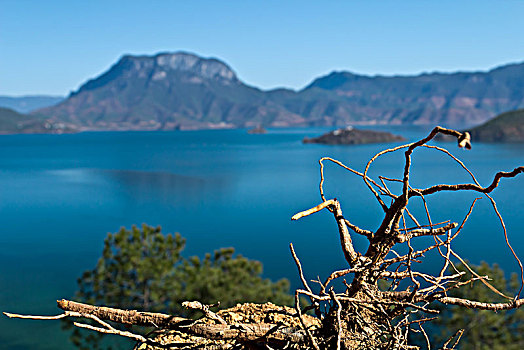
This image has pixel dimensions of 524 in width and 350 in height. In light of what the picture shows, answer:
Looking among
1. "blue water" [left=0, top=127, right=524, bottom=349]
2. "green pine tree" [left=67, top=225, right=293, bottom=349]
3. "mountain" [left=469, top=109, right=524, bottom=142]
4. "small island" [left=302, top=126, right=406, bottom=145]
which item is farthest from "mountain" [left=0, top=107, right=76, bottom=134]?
"green pine tree" [left=67, top=225, right=293, bottom=349]

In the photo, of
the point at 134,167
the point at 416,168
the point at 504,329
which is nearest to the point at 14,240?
the point at 504,329

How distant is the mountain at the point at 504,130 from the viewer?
90500 mm

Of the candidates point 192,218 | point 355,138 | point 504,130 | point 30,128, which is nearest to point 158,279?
point 192,218

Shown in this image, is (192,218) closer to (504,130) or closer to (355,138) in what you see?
(355,138)

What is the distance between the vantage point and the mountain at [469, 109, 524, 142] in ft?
297

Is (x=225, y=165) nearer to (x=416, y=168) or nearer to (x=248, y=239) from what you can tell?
(x=416, y=168)

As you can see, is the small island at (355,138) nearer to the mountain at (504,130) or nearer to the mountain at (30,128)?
the mountain at (504,130)

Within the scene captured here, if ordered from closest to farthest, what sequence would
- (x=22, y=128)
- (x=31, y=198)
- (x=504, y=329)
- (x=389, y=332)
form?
(x=389, y=332) → (x=504, y=329) → (x=31, y=198) → (x=22, y=128)

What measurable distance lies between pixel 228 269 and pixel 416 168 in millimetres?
45202

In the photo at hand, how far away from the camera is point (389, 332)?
189 centimetres

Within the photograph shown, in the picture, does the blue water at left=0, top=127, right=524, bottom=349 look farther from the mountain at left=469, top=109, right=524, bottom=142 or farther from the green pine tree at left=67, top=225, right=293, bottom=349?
the mountain at left=469, top=109, right=524, bottom=142

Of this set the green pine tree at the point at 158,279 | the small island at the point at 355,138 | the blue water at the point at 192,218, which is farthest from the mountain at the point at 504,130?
the green pine tree at the point at 158,279

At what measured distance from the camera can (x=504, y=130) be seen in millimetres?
91750

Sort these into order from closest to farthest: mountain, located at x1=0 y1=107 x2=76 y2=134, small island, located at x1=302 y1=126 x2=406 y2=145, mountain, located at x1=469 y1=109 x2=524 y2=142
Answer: mountain, located at x1=469 y1=109 x2=524 y2=142 < small island, located at x1=302 y1=126 x2=406 y2=145 < mountain, located at x1=0 y1=107 x2=76 y2=134
